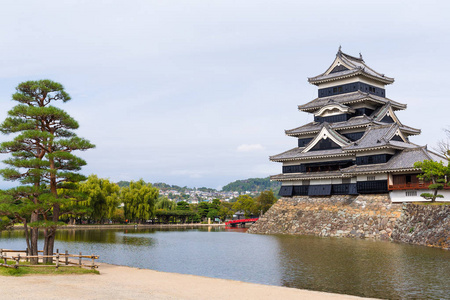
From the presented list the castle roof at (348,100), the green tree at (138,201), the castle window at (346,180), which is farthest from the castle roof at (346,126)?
the green tree at (138,201)

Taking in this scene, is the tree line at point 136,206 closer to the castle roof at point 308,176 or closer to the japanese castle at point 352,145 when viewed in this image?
the castle roof at point 308,176

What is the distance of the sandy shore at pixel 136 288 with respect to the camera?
1495 centimetres

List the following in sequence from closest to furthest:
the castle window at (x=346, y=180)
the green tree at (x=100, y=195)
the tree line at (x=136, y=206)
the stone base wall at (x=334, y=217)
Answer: the stone base wall at (x=334, y=217) → the castle window at (x=346, y=180) → the green tree at (x=100, y=195) → the tree line at (x=136, y=206)

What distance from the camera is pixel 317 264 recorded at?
23.8m

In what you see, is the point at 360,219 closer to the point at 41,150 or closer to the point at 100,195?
the point at 41,150

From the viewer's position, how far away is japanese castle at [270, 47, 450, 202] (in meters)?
40.2

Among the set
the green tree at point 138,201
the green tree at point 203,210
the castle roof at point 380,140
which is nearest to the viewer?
the castle roof at point 380,140

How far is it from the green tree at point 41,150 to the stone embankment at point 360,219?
24899 mm

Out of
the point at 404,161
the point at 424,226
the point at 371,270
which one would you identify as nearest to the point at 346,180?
the point at 404,161

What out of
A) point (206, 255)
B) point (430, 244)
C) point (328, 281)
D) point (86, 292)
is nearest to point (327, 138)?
point (430, 244)

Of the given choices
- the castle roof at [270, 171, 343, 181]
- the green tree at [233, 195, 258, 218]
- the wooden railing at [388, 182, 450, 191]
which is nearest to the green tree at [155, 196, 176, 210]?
the green tree at [233, 195, 258, 218]

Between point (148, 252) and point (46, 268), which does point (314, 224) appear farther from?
point (46, 268)

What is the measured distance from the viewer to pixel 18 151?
22.7m

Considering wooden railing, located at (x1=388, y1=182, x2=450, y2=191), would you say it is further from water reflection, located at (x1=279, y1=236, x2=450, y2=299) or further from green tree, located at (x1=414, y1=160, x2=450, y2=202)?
water reflection, located at (x1=279, y1=236, x2=450, y2=299)
